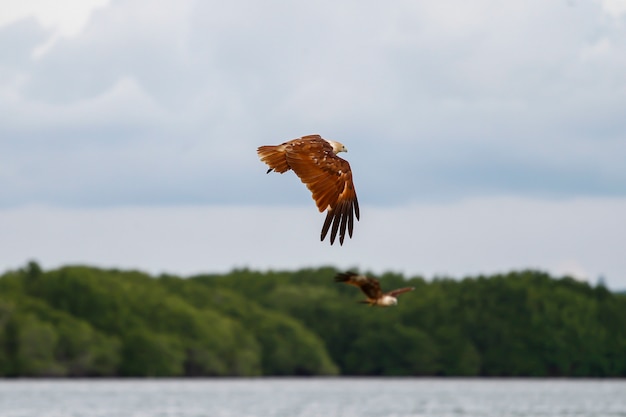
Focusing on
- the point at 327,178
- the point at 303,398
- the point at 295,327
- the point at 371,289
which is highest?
the point at 295,327

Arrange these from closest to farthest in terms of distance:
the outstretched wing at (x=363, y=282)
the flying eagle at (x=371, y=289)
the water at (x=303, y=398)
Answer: the outstretched wing at (x=363, y=282) < the flying eagle at (x=371, y=289) < the water at (x=303, y=398)

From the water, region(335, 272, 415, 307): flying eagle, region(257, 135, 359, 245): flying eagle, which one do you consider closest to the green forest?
the water

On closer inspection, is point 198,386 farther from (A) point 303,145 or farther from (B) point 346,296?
(A) point 303,145

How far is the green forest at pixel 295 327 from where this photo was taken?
150750mm

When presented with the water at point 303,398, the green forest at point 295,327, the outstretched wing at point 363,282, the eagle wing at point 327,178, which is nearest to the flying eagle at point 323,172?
the eagle wing at point 327,178

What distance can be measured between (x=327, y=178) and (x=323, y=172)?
78 mm

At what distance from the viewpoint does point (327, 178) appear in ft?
53.5

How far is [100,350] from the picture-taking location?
14750 cm

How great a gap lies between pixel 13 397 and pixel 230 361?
52.5 metres

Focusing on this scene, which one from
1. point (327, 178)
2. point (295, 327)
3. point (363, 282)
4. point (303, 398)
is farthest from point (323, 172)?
point (295, 327)

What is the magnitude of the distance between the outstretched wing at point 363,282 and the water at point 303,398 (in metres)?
65.1

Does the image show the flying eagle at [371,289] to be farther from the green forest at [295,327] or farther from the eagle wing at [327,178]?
the green forest at [295,327]

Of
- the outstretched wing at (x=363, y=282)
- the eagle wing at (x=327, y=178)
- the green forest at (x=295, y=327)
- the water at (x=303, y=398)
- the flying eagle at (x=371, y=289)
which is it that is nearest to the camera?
the eagle wing at (x=327, y=178)

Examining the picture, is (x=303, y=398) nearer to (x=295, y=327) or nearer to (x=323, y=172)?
(x=295, y=327)
